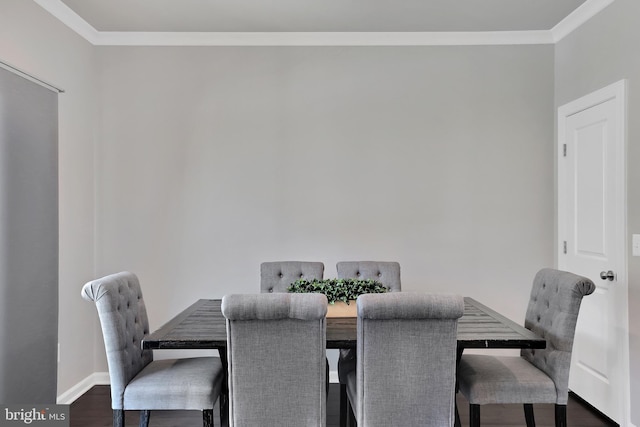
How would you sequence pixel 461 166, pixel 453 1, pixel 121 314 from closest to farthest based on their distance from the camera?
pixel 121 314 < pixel 453 1 < pixel 461 166

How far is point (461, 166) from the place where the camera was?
324cm

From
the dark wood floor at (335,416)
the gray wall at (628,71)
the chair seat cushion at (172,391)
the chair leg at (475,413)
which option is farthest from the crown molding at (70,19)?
the gray wall at (628,71)

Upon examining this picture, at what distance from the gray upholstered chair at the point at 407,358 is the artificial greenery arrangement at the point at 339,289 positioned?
0.63m

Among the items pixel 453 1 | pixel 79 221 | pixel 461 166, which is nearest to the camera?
pixel 453 1

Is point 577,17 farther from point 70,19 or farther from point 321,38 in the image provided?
point 70,19

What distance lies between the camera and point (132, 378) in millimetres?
1992

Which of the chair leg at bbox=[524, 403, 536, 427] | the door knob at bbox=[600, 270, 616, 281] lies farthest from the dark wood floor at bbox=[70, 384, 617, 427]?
the door knob at bbox=[600, 270, 616, 281]

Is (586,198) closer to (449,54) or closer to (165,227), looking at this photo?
(449,54)

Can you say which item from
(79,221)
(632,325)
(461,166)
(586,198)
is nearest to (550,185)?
(586,198)

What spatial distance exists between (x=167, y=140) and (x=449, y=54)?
238cm

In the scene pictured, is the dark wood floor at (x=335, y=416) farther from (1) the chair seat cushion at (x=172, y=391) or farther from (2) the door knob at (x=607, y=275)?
(2) the door knob at (x=607, y=275)

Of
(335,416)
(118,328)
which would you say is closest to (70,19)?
(118,328)

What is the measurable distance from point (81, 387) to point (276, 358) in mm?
2321

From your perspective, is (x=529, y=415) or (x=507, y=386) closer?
(x=507, y=386)
